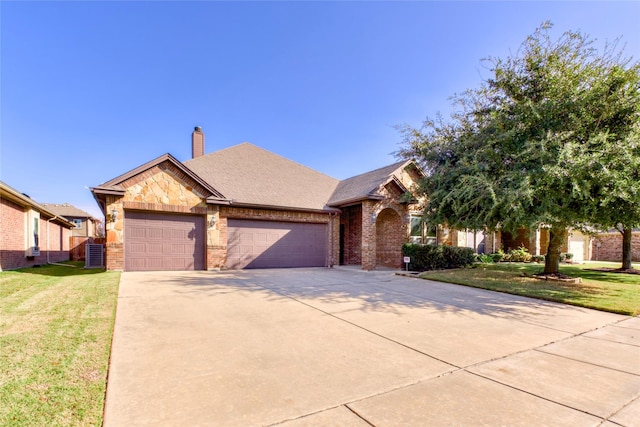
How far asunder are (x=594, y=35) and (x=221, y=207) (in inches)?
566

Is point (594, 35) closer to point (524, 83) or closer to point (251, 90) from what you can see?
point (524, 83)

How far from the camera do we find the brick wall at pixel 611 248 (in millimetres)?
21422

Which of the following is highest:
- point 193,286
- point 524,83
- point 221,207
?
point 524,83

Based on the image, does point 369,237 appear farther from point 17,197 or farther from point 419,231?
point 17,197

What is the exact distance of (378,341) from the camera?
174 inches

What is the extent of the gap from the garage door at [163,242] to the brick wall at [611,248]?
27.0 meters

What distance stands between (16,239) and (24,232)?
1001 mm

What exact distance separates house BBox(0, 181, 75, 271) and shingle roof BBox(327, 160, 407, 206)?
45.5 feet

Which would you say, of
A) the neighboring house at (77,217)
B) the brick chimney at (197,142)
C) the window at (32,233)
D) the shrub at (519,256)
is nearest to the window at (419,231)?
the shrub at (519,256)

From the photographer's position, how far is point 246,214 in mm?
14234

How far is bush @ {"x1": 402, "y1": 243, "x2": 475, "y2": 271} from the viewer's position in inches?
555

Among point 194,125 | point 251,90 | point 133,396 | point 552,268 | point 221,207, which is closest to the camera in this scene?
point 133,396

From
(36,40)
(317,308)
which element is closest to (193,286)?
(317,308)

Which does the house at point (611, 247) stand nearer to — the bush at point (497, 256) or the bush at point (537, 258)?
the bush at point (537, 258)
